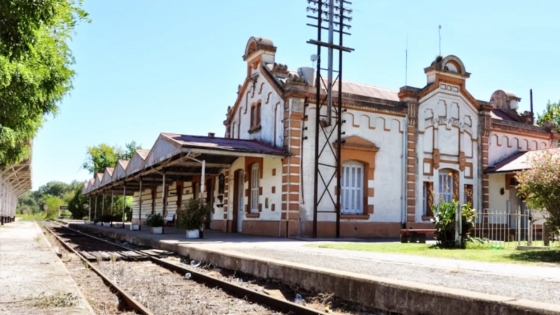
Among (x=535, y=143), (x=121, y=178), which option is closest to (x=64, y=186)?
(x=121, y=178)

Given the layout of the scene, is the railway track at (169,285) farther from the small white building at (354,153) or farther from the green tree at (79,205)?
the green tree at (79,205)

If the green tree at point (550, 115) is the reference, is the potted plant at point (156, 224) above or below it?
below

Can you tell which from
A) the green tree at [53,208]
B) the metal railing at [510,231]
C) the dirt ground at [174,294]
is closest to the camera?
the dirt ground at [174,294]

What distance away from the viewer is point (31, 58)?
7.78 meters

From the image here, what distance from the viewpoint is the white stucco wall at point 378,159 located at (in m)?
20.8

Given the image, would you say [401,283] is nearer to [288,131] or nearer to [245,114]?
[288,131]

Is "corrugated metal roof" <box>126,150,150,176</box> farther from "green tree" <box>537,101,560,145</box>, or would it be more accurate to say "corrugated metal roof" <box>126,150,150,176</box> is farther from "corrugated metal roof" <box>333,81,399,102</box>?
"green tree" <box>537,101,560,145</box>

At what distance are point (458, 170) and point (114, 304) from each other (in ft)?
65.3

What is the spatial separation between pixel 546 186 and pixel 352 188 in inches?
400

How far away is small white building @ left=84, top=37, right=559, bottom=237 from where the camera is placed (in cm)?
2055

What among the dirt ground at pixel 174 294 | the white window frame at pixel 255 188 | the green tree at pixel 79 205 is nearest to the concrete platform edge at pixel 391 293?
the dirt ground at pixel 174 294

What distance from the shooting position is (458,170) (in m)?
24.8

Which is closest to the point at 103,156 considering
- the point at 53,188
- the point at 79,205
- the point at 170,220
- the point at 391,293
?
the point at 79,205

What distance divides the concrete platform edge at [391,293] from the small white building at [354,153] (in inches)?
364
